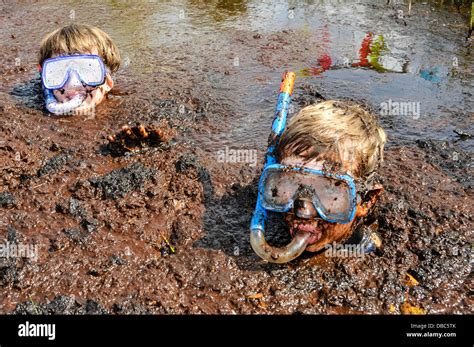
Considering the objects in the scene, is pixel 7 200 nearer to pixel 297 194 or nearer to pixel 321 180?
pixel 297 194

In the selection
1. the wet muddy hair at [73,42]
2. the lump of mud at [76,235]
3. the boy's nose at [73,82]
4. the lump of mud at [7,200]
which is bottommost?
the lump of mud at [76,235]

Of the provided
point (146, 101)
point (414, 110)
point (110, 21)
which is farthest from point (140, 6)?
point (414, 110)

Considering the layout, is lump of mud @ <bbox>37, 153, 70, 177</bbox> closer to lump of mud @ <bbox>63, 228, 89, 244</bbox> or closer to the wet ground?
the wet ground

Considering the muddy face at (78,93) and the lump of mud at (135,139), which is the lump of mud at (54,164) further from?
the muddy face at (78,93)

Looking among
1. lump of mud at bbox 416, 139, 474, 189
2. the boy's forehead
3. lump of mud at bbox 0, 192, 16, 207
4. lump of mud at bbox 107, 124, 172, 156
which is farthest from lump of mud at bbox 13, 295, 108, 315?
lump of mud at bbox 416, 139, 474, 189

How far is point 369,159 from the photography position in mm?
2840

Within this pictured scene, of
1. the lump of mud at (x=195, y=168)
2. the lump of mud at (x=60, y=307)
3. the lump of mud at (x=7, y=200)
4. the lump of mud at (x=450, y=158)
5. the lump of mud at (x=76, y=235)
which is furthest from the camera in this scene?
the lump of mud at (x=450, y=158)

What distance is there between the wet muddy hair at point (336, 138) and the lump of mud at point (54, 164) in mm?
1930

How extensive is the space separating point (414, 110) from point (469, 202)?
1.60 meters

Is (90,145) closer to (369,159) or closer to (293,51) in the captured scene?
(369,159)

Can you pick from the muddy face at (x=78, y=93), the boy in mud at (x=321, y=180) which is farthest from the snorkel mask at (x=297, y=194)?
the muddy face at (x=78, y=93)

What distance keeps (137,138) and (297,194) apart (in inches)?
71.0

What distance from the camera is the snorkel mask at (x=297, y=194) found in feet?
8.54
